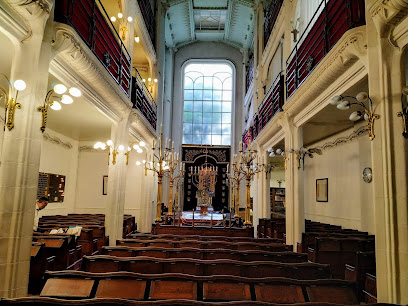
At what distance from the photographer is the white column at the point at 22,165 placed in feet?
11.6

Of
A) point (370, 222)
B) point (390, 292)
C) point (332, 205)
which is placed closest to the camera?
point (390, 292)

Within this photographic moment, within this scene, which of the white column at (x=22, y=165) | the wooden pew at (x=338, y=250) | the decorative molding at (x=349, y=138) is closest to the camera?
the white column at (x=22, y=165)

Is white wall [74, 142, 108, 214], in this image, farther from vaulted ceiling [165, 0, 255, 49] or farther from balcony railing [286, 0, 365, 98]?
vaulted ceiling [165, 0, 255, 49]

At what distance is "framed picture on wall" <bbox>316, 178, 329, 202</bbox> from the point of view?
10.4 metres

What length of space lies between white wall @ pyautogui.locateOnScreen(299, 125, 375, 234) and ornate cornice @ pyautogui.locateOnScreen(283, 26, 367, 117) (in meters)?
2.82

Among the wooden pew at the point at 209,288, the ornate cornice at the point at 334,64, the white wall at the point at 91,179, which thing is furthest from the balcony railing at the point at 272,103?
the white wall at the point at 91,179

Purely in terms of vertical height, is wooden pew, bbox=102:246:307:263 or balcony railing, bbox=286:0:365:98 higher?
balcony railing, bbox=286:0:365:98

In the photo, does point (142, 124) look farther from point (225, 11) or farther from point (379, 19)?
point (225, 11)

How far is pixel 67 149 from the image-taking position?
1202cm

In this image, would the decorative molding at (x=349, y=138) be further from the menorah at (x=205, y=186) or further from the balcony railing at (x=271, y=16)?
the menorah at (x=205, y=186)

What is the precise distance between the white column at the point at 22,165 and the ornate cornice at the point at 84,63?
17.1 inches

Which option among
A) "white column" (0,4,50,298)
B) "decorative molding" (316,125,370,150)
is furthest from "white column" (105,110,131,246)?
"decorative molding" (316,125,370,150)

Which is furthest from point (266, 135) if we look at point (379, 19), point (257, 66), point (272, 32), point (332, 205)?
point (379, 19)

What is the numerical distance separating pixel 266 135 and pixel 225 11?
11.5m
